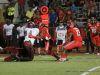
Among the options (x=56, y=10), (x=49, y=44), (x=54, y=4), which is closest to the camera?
(x=49, y=44)

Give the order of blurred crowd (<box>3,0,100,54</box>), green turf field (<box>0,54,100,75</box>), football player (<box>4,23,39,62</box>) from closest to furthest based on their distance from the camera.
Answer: green turf field (<box>0,54,100,75</box>), football player (<box>4,23,39,62</box>), blurred crowd (<box>3,0,100,54</box>)

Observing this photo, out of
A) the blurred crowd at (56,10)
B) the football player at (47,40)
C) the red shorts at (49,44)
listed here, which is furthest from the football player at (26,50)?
the blurred crowd at (56,10)

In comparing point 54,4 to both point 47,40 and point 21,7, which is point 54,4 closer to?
point 21,7

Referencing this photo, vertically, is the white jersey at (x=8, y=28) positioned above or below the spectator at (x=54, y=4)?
below

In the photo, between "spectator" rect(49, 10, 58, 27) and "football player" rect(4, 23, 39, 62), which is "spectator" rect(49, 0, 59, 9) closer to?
"spectator" rect(49, 10, 58, 27)

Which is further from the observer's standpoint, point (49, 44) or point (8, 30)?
point (8, 30)

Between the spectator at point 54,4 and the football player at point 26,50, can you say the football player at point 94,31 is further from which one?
the spectator at point 54,4

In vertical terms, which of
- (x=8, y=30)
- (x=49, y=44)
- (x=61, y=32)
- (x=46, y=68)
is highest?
(x=8, y=30)

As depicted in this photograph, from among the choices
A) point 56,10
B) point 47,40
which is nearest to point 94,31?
point 47,40

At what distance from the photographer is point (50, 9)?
20172mm

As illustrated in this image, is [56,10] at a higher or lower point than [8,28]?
higher

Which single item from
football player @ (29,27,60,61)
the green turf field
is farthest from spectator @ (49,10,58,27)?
the green turf field

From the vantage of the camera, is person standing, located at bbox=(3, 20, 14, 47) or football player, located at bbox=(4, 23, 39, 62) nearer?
football player, located at bbox=(4, 23, 39, 62)

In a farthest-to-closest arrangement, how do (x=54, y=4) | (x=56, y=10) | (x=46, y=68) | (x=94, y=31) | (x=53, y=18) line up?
1. (x=54, y=4)
2. (x=56, y=10)
3. (x=53, y=18)
4. (x=94, y=31)
5. (x=46, y=68)
